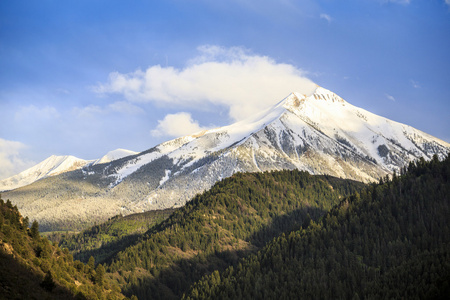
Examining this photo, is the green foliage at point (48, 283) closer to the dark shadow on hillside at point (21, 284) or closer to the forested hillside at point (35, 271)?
the forested hillside at point (35, 271)

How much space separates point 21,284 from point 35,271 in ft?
46.4

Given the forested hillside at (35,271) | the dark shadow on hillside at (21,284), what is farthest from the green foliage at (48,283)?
the dark shadow on hillside at (21,284)

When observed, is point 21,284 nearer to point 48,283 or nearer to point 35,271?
point 48,283

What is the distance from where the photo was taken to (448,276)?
6368 inches

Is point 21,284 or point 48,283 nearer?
point 21,284

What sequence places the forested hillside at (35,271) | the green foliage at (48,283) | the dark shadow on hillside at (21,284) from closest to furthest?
the dark shadow on hillside at (21,284) → the forested hillside at (35,271) → the green foliage at (48,283)

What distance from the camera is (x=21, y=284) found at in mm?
88062

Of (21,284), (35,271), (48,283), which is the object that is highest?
(35,271)

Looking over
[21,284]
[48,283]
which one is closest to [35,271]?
[48,283]

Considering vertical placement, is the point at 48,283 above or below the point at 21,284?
below

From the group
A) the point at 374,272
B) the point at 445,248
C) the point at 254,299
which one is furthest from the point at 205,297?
the point at 445,248

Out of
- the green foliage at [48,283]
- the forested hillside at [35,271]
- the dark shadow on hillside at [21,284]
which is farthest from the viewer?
the green foliage at [48,283]

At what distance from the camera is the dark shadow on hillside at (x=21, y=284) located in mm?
83419

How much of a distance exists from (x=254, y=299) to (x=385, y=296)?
2167 inches
